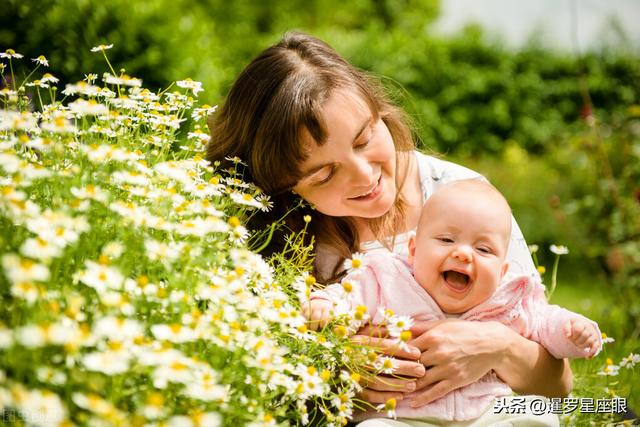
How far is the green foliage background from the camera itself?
3.87 metres

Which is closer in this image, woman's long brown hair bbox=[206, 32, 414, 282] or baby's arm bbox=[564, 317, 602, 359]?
baby's arm bbox=[564, 317, 602, 359]

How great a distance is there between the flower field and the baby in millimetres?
243

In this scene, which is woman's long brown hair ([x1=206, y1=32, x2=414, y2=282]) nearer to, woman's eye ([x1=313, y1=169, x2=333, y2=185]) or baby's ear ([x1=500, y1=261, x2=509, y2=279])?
woman's eye ([x1=313, y1=169, x2=333, y2=185])

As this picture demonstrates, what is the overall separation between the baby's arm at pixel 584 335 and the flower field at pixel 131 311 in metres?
0.63

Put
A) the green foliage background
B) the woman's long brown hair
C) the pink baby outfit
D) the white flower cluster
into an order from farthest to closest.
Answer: the green foliage background, the woman's long brown hair, the pink baby outfit, the white flower cluster

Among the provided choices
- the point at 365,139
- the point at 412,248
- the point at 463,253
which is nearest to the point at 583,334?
the point at 463,253

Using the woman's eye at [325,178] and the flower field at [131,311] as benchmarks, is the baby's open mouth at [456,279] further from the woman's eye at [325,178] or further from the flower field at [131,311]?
the woman's eye at [325,178]

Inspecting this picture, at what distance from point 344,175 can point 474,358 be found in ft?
2.26

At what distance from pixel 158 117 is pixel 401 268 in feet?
2.82

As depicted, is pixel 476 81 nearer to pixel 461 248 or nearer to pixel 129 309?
pixel 461 248

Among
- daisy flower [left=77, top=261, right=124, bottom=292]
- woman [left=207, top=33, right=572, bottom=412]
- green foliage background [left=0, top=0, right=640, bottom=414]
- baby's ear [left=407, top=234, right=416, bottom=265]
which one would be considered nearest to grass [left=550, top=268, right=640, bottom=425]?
green foliage background [left=0, top=0, right=640, bottom=414]

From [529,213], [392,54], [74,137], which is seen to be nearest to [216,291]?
[74,137]

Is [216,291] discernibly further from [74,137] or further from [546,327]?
[546,327]

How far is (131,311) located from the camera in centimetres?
121
